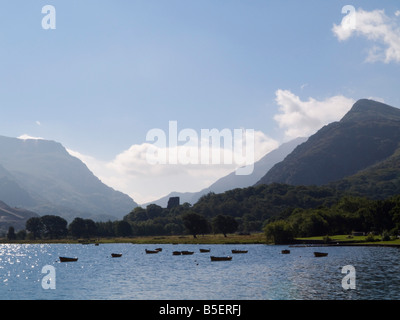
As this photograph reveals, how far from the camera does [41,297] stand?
6856 cm

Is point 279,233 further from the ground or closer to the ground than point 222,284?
closer to the ground

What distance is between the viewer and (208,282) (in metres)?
78.8

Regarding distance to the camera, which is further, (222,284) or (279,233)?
(279,233)

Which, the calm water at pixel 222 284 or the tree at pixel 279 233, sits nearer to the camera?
the calm water at pixel 222 284

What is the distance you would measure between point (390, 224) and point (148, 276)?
452 feet

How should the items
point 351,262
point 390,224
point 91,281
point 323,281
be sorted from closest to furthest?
1. point 323,281
2. point 91,281
3. point 351,262
4. point 390,224

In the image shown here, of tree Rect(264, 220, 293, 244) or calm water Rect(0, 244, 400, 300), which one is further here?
tree Rect(264, 220, 293, 244)

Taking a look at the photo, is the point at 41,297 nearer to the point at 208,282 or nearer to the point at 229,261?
the point at 208,282
